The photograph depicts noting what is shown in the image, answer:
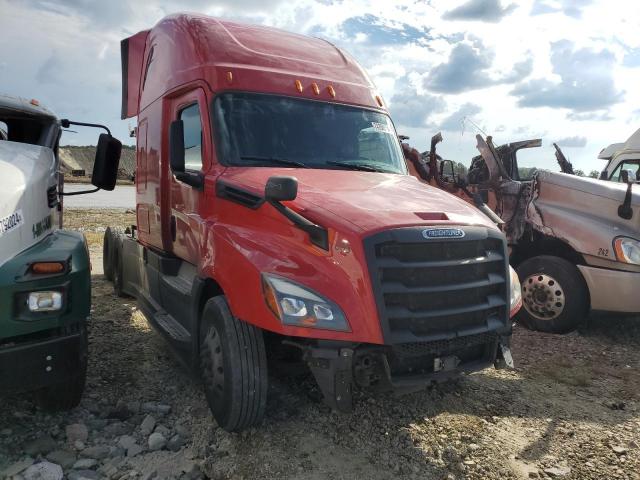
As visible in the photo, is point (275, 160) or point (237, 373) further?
point (275, 160)

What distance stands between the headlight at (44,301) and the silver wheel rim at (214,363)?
38.7 inches

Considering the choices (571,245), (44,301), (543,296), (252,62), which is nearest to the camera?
(44,301)

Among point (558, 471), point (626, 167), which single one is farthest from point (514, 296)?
point (626, 167)

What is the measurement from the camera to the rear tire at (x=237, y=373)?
10.8 ft

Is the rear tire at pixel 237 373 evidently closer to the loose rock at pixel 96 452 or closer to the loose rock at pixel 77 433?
the loose rock at pixel 96 452

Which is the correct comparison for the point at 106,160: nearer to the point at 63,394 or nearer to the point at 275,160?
the point at 275,160

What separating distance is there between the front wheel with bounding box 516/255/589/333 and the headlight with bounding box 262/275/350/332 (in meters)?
4.13

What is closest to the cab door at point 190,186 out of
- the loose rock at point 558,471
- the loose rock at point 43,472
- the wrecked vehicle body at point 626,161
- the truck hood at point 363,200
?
the truck hood at point 363,200

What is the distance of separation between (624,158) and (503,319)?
6.83 metres

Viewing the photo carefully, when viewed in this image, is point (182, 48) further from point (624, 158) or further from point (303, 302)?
point (624, 158)

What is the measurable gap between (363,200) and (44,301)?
79.7 inches

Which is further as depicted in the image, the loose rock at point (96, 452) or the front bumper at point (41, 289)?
the loose rock at point (96, 452)

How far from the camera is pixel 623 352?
228 inches

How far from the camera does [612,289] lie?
5.73 m
